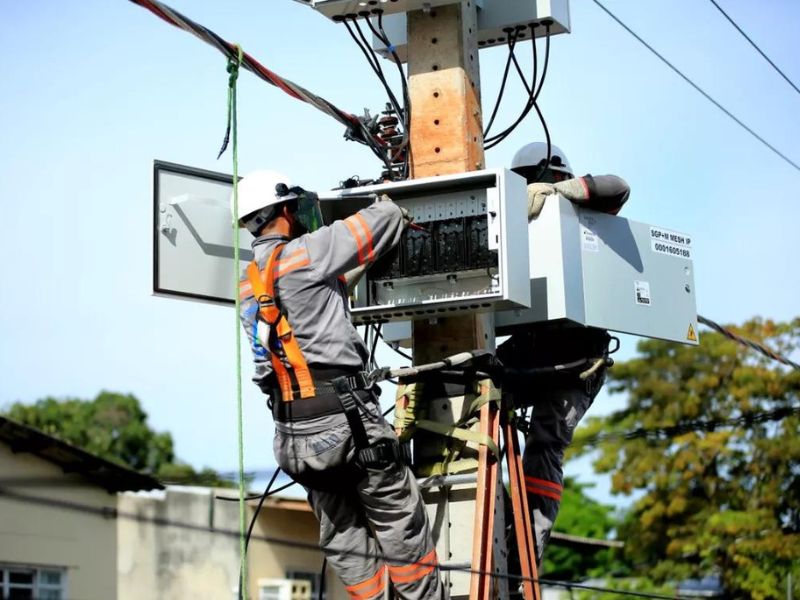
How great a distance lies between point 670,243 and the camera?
7.41m

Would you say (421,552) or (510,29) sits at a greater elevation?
(510,29)

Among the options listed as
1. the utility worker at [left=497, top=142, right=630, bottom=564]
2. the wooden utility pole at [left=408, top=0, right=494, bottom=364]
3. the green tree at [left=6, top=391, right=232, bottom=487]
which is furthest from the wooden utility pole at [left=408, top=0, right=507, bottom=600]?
the green tree at [left=6, top=391, right=232, bottom=487]

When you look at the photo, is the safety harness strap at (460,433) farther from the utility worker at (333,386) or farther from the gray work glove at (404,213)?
the gray work glove at (404,213)

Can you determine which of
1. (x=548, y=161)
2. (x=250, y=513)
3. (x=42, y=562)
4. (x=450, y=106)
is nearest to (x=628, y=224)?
(x=548, y=161)

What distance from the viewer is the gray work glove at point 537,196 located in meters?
6.83

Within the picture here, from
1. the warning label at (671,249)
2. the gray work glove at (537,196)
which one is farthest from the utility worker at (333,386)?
the warning label at (671,249)

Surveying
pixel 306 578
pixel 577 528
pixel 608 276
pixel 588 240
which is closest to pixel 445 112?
pixel 588 240

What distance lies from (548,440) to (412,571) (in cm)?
133

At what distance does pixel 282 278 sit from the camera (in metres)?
5.88

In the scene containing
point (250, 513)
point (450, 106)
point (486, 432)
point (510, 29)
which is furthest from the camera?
point (250, 513)

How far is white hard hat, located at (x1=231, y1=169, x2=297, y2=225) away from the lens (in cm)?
610

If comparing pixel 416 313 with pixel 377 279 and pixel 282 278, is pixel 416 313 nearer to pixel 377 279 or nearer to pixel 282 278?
pixel 377 279

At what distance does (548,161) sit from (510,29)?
0.71 m

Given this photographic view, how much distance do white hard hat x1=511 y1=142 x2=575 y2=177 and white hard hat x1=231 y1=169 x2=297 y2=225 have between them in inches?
71.3
